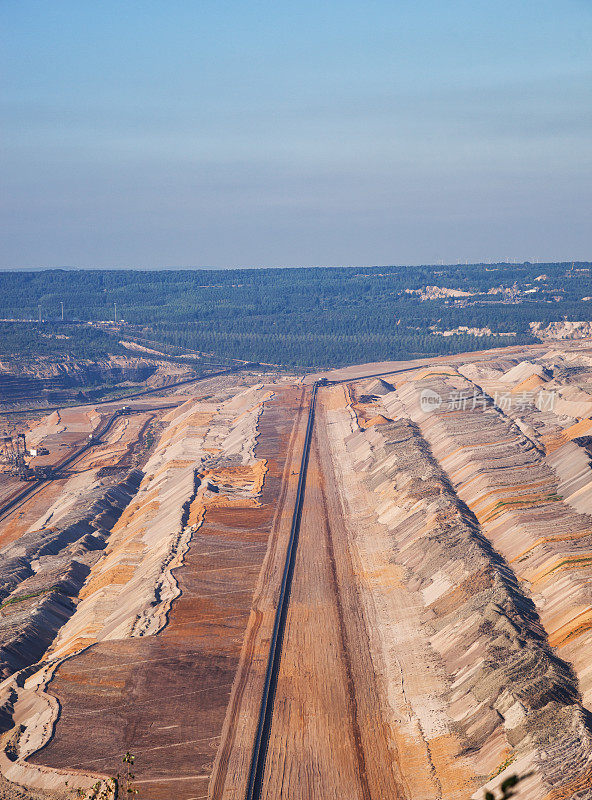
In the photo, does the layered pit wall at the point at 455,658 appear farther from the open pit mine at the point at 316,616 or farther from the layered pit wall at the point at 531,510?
the layered pit wall at the point at 531,510

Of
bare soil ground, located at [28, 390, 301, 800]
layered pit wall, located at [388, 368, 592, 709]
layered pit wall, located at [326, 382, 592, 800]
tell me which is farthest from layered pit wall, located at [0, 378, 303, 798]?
layered pit wall, located at [388, 368, 592, 709]

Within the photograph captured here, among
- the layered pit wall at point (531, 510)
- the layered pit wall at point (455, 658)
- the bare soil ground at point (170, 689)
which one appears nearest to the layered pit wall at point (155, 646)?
the bare soil ground at point (170, 689)

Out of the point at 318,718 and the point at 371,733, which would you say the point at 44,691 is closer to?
the point at 318,718

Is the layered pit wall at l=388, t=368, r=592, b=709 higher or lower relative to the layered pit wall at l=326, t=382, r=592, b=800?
higher

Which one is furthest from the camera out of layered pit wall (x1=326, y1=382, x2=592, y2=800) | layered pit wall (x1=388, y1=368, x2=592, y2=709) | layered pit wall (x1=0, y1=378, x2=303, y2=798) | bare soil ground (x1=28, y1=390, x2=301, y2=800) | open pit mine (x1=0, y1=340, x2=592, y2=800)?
layered pit wall (x1=388, y1=368, x2=592, y2=709)

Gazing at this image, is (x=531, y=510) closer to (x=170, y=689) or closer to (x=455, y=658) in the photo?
(x=455, y=658)

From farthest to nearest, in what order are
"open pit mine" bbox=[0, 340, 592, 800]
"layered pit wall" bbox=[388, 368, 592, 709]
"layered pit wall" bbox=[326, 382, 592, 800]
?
"layered pit wall" bbox=[388, 368, 592, 709] < "open pit mine" bbox=[0, 340, 592, 800] < "layered pit wall" bbox=[326, 382, 592, 800]

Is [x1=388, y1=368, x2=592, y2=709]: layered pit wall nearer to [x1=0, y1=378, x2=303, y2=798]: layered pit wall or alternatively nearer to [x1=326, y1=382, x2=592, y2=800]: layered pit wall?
[x1=326, y1=382, x2=592, y2=800]: layered pit wall

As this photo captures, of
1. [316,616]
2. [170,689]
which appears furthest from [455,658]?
[170,689]
